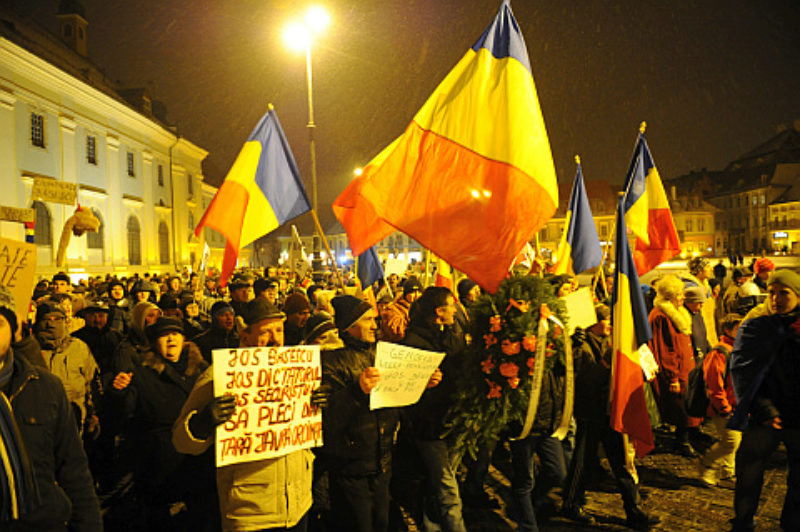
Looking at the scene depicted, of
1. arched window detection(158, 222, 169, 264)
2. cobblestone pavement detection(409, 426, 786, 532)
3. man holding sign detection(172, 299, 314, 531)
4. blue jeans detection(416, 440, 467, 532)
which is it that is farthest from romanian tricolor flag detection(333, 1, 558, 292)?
arched window detection(158, 222, 169, 264)

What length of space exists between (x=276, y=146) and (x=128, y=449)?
3.57 meters

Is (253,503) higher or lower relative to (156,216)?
lower

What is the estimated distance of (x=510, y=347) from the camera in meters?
4.44

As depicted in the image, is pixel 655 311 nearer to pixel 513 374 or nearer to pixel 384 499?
pixel 513 374

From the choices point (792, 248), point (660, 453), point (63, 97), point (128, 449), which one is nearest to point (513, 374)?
point (128, 449)

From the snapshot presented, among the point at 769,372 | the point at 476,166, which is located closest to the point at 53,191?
the point at 476,166

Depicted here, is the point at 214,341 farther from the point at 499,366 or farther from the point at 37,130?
the point at 37,130

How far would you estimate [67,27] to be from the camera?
41.8 meters

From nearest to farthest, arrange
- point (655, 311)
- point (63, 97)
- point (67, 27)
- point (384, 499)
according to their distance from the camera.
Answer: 1. point (384, 499)
2. point (655, 311)
3. point (63, 97)
4. point (67, 27)

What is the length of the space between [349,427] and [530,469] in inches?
64.7

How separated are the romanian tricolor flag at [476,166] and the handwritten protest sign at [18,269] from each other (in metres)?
2.56

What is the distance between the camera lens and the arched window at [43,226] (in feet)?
87.7

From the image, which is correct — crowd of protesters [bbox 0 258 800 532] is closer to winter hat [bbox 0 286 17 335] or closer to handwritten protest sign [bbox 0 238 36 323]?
winter hat [bbox 0 286 17 335]

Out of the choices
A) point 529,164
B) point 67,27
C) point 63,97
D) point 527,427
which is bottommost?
point 527,427
